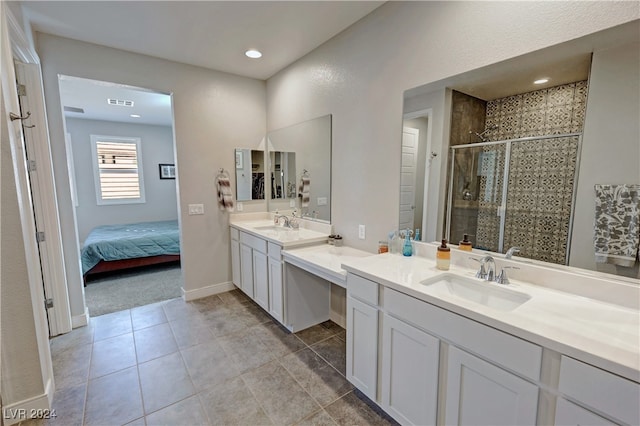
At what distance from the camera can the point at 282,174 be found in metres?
3.58

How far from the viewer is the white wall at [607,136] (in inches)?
46.8

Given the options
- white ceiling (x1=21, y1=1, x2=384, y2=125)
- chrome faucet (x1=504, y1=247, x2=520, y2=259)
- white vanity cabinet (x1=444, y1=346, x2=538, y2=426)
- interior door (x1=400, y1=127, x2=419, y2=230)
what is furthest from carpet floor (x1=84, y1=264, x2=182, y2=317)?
chrome faucet (x1=504, y1=247, x2=520, y2=259)

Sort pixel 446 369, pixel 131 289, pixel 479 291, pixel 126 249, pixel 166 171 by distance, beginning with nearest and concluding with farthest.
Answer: pixel 446 369 → pixel 479 291 → pixel 131 289 → pixel 126 249 → pixel 166 171

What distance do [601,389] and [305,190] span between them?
8.79 ft

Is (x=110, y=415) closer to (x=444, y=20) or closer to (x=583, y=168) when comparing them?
(x=583, y=168)

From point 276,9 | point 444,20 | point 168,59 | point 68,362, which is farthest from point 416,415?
point 168,59

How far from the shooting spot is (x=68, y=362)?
2.30 metres

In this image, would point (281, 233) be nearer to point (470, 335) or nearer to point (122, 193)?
point (470, 335)

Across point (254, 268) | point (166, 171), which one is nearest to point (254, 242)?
point (254, 268)

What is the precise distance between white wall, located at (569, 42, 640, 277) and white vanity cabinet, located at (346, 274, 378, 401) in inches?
41.2

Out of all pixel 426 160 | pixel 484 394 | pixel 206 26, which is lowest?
pixel 484 394

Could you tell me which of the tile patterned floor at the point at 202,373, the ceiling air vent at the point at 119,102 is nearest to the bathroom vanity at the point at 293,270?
the tile patterned floor at the point at 202,373

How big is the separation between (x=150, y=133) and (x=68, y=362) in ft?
17.1

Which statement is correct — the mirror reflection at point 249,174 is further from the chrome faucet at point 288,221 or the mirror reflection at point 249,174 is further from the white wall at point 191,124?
the chrome faucet at point 288,221
